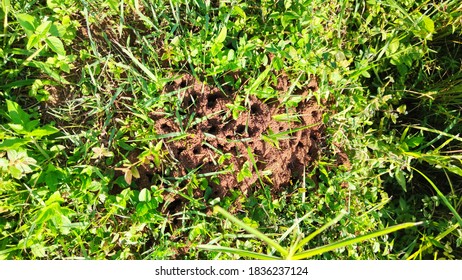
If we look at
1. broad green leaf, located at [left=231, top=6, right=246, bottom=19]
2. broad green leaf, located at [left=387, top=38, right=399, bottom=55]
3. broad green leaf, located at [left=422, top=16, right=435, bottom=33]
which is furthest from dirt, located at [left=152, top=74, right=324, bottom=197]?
broad green leaf, located at [left=422, top=16, right=435, bottom=33]

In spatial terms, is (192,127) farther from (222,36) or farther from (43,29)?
(43,29)

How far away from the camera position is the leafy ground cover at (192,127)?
1.74m

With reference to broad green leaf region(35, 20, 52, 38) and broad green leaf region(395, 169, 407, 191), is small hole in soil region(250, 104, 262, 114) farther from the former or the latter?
broad green leaf region(35, 20, 52, 38)

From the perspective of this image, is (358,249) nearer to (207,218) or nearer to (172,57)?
(207,218)

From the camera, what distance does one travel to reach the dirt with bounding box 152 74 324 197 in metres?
1.80

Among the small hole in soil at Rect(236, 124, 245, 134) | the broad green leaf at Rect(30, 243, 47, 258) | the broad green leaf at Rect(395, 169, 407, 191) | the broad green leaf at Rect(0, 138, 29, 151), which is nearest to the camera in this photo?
the broad green leaf at Rect(0, 138, 29, 151)

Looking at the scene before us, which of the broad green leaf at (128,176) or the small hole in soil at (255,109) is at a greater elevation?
the small hole in soil at (255,109)

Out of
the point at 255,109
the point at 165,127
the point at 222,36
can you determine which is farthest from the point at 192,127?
the point at 222,36

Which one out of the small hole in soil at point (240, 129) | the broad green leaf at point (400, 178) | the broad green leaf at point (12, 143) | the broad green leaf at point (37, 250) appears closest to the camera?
the broad green leaf at point (12, 143)

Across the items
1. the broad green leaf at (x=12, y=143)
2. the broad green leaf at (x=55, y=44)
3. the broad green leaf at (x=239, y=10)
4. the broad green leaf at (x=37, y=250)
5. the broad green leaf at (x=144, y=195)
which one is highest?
the broad green leaf at (x=239, y=10)

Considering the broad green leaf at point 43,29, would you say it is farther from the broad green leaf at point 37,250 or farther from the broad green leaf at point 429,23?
the broad green leaf at point 429,23

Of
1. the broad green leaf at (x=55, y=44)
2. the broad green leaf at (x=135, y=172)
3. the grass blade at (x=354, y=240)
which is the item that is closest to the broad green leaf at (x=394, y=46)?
the grass blade at (x=354, y=240)

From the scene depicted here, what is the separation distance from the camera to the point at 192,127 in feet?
5.94

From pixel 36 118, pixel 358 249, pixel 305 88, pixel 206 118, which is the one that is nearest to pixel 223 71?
pixel 206 118
